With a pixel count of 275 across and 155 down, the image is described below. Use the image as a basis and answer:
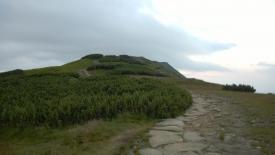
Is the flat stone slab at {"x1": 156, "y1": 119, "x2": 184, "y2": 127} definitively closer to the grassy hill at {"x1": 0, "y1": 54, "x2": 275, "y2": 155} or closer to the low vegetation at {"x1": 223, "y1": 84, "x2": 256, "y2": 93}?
the grassy hill at {"x1": 0, "y1": 54, "x2": 275, "y2": 155}

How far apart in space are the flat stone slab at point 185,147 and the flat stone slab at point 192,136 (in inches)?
12.7

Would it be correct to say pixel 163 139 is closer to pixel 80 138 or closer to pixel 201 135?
pixel 201 135

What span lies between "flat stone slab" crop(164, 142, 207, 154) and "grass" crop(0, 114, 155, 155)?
2.58 ft

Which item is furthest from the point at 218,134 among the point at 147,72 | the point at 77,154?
the point at 147,72

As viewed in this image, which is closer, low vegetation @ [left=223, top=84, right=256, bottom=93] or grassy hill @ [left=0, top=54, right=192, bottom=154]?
grassy hill @ [left=0, top=54, right=192, bottom=154]

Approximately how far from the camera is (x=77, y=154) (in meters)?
6.71

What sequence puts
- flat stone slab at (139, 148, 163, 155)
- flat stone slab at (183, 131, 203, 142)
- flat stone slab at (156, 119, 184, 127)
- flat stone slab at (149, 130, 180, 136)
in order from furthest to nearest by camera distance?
flat stone slab at (156, 119, 184, 127) < flat stone slab at (149, 130, 180, 136) < flat stone slab at (183, 131, 203, 142) < flat stone slab at (139, 148, 163, 155)

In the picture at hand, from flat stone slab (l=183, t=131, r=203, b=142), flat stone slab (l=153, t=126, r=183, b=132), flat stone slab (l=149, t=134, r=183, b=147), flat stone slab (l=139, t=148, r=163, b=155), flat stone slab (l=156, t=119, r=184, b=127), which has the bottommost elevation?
flat stone slab (l=139, t=148, r=163, b=155)

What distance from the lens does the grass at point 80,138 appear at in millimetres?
7051

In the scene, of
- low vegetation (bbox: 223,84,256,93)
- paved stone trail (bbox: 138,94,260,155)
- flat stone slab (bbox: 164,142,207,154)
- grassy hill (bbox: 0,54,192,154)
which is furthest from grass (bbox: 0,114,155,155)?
low vegetation (bbox: 223,84,256,93)

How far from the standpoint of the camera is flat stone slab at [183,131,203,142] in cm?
758

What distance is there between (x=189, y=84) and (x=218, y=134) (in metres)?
13.6

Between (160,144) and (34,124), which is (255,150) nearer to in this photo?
(160,144)

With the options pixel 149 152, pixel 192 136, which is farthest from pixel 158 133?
pixel 149 152
